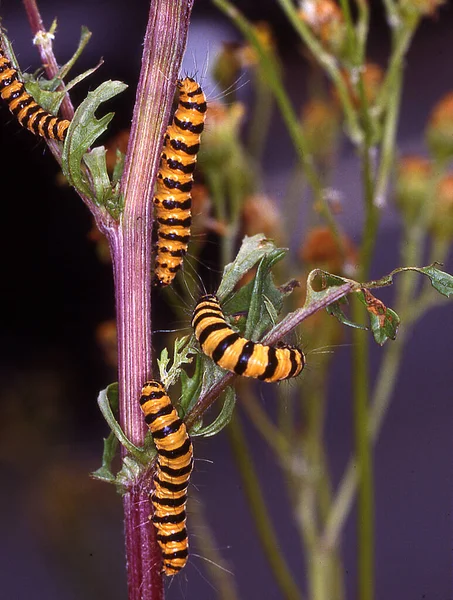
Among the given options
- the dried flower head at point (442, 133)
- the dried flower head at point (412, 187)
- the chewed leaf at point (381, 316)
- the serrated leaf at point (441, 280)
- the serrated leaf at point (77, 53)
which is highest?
the dried flower head at point (442, 133)

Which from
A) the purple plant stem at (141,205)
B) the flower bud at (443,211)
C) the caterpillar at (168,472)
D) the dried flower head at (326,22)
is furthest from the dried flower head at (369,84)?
the caterpillar at (168,472)

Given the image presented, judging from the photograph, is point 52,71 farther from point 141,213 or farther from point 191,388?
point 191,388

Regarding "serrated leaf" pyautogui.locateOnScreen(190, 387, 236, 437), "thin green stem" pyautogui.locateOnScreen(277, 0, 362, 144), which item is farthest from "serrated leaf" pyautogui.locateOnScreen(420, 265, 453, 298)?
"thin green stem" pyautogui.locateOnScreen(277, 0, 362, 144)

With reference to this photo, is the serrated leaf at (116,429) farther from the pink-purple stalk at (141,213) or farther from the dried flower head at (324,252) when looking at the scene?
the dried flower head at (324,252)

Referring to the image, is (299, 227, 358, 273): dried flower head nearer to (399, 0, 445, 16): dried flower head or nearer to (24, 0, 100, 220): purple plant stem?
(399, 0, 445, 16): dried flower head

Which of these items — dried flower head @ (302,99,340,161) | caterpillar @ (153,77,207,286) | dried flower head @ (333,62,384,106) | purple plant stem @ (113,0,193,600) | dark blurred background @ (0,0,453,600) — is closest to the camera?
purple plant stem @ (113,0,193,600)
